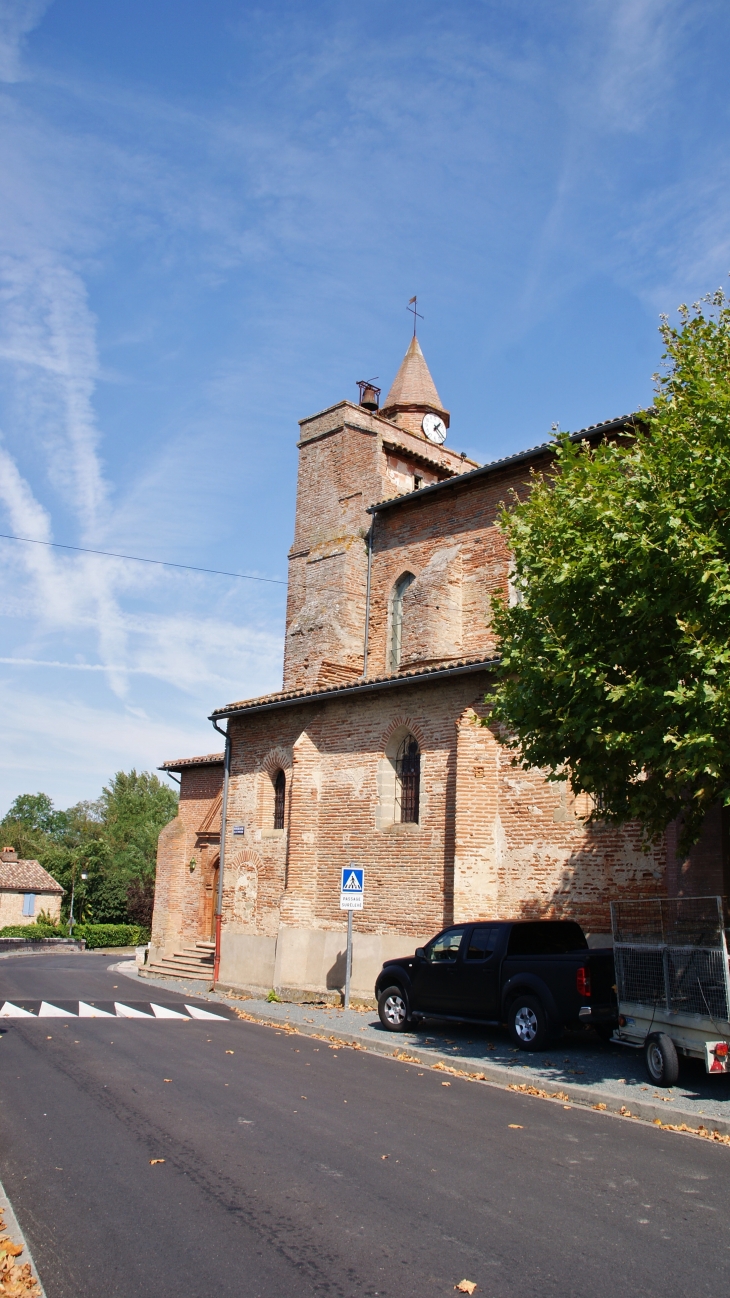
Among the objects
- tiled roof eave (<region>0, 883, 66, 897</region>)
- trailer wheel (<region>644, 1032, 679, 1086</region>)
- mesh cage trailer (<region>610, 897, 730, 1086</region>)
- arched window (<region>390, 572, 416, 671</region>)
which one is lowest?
trailer wheel (<region>644, 1032, 679, 1086</region>)

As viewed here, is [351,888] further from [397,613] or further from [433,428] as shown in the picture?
[433,428]

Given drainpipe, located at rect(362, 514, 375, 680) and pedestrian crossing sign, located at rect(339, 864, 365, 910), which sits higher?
drainpipe, located at rect(362, 514, 375, 680)

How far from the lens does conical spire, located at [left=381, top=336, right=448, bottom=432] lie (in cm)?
3069

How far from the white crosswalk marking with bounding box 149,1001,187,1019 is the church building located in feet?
8.67

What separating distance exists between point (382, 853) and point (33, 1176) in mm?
12061

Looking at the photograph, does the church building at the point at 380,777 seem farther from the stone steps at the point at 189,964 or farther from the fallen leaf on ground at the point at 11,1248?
the fallen leaf on ground at the point at 11,1248

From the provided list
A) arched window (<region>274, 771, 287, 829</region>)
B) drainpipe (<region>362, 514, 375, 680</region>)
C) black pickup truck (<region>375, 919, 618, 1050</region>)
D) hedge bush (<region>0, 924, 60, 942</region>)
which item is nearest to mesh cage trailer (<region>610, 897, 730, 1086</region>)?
black pickup truck (<region>375, 919, 618, 1050</region>)

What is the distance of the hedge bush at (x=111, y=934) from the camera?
47.4 m


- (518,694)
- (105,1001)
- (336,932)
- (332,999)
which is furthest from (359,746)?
(518,694)

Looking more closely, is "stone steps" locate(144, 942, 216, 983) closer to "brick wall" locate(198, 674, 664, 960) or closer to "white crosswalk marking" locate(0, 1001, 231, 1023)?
"brick wall" locate(198, 674, 664, 960)

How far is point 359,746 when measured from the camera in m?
19.4

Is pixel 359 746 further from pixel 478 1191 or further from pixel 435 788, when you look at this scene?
pixel 478 1191

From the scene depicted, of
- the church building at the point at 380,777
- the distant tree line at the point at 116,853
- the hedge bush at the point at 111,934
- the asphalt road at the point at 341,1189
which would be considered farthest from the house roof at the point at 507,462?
the hedge bush at the point at 111,934

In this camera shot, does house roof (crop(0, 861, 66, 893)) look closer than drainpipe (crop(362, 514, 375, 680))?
No
